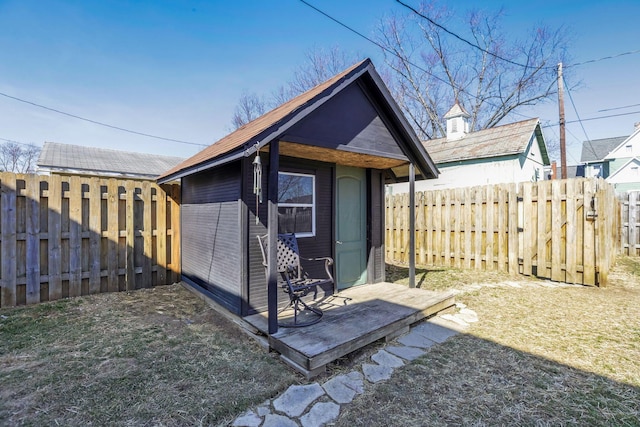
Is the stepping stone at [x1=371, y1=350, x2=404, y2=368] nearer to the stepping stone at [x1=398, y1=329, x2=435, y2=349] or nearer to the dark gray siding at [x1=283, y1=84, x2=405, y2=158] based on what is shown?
the stepping stone at [x1=398, y1=329, x2=435, y2=349]

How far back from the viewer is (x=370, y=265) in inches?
233

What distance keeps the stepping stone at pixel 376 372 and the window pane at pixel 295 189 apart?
2527 mm

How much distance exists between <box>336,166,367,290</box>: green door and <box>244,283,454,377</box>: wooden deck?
0.33 metres

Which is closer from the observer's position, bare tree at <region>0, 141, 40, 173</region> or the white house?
the white house

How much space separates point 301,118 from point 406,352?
3.00 metres

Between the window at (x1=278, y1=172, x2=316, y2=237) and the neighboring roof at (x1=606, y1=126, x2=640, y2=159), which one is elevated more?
Answer: the neighboring roof at (x1=606, y1=126, x2=640, y2=159)

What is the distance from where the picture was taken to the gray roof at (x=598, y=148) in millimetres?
25984

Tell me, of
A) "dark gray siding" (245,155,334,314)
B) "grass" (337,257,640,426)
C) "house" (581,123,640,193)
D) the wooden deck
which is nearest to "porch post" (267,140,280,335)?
the wooden deck

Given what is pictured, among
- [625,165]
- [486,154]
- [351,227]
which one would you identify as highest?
[625,165]

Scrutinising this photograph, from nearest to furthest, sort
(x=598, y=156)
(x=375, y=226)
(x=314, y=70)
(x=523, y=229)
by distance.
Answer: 1. (x=375, y=226)
2. (x=523, y=229)
3. (x=314, y=70)
4. (x=598, y=156)

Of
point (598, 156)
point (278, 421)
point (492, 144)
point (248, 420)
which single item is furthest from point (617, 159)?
point (248, 420)

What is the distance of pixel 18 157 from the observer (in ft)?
95.8

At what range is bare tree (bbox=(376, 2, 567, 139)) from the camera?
17781 millimetres

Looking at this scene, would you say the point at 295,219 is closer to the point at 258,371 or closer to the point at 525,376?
the point at 258,371
